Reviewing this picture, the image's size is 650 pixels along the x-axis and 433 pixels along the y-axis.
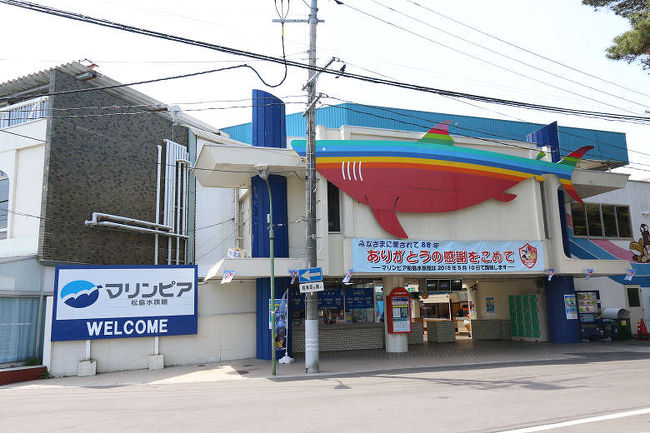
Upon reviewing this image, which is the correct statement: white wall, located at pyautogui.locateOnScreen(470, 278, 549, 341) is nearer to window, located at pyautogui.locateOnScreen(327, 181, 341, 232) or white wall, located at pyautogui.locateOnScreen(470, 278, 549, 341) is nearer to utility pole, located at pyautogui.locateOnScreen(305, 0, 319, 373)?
window, located at pyautogui.locateOnScreen(327, 181, 341, 232)

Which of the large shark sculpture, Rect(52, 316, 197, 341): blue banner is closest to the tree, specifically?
the large shark sculpture

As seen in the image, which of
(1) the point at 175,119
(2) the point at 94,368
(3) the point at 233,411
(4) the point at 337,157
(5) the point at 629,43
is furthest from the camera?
(1) the point at 175,119

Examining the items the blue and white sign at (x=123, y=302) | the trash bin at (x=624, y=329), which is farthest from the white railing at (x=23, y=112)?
the trash bin at (x=624, y=329)

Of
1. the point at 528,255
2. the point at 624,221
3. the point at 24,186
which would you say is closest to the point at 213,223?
the point at 24,186

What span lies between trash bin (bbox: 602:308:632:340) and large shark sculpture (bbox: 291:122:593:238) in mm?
8373

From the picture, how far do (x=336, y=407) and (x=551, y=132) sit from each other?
19303mm

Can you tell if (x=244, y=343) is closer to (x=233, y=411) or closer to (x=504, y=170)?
(x=233, y=411)

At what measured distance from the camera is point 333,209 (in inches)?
735

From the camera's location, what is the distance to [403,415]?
852 centimetres

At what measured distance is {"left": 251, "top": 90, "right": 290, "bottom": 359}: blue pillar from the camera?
1838 centimetres

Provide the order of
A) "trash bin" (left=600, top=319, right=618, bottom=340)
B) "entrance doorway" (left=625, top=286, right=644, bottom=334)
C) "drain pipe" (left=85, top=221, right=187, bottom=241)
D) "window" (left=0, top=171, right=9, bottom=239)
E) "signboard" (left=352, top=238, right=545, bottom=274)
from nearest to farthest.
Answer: "signboard" (left=352, top=238, right=545, bottom=274) < "window" (left=0, top=171, right=9, bottom=239) < "drain pipe" (left=85, top=221, right=187, bottom=241) < "trash bin" (left=600, top=319, right=618, bottom=340) < "entrance doorway" (left=625, top=286, right=644, bottom=334)

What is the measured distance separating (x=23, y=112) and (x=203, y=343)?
12.2 meters

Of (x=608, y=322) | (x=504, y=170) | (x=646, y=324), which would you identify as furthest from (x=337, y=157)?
(x=646, y=324)

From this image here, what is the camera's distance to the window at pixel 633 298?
26500 millimetres
